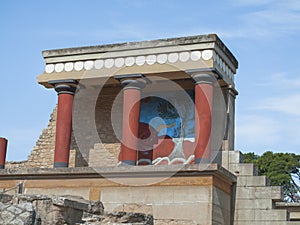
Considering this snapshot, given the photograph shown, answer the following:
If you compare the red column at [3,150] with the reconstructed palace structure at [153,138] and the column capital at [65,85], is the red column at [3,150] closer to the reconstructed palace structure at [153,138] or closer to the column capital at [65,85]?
the reconstructed palace structure at [153,138]

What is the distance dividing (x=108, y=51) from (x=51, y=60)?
5.83 ft

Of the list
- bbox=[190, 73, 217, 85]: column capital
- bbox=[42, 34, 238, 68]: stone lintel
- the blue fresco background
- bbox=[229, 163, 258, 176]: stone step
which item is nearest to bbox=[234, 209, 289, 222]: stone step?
bbox=[229, 163, 258, 176]: stone step

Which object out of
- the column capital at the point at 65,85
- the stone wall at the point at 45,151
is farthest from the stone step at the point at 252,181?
the stone wall at the point at 45,151

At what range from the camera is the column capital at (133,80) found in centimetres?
1540

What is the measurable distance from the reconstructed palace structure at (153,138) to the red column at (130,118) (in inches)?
1.0

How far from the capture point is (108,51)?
1590 centimetres

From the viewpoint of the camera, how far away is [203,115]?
14.5m

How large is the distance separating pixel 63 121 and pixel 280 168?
24976 mm

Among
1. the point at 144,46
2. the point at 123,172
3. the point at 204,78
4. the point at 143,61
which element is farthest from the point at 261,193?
the point at 144,46

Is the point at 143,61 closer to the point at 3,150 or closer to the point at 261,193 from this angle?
the point at 261,193

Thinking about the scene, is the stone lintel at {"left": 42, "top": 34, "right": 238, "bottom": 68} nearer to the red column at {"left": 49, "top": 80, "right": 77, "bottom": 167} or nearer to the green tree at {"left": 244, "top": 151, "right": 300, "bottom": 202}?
the red column at {"left": 49, "top": 80, "right": 77, "bottom": 167}

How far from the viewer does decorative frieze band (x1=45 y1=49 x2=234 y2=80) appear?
1490cm

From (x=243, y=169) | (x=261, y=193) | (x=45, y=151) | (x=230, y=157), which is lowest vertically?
(x=261, y=193)

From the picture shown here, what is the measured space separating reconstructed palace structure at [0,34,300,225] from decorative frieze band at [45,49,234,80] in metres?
0.03
